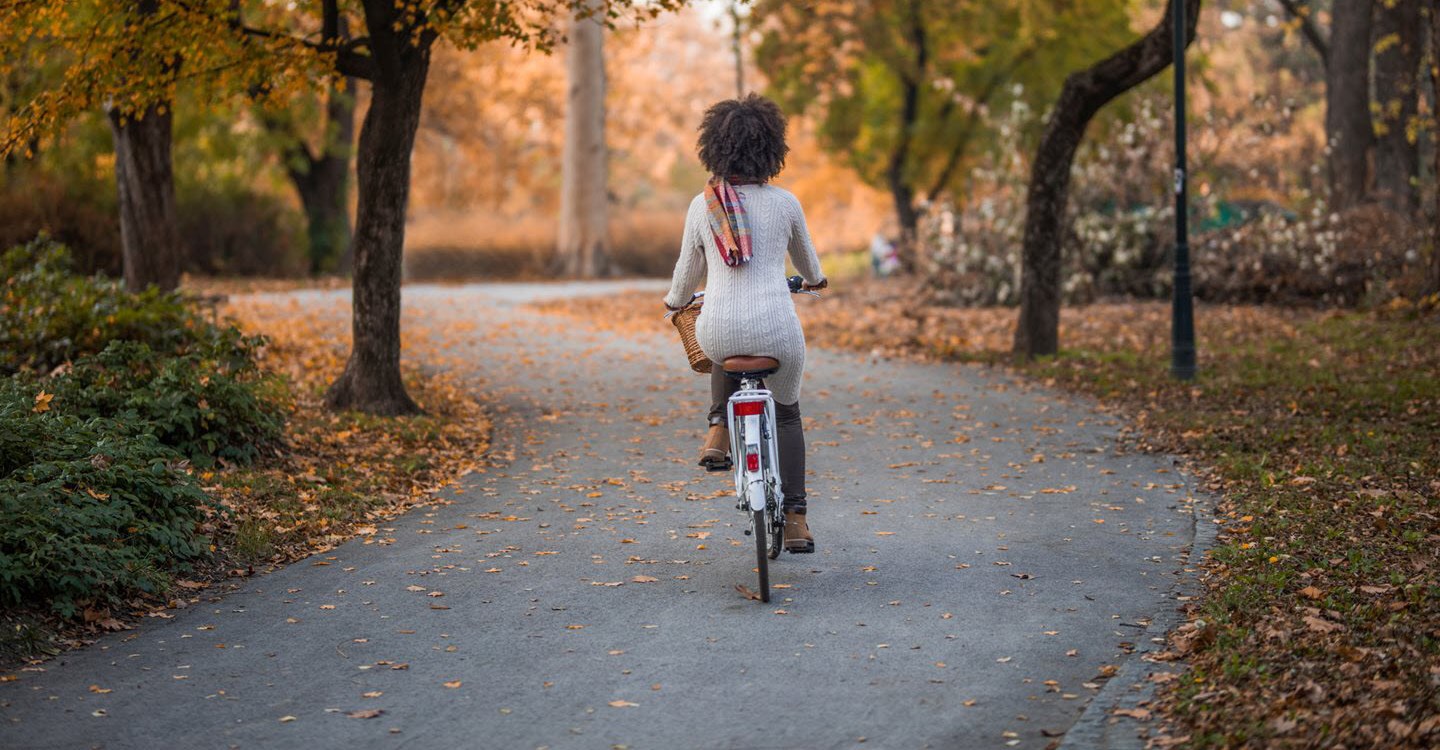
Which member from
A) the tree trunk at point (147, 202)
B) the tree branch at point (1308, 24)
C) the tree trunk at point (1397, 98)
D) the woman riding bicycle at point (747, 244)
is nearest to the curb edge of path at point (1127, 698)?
the woman riding bicycle at point (747, 244)

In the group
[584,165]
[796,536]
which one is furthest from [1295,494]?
[584,165]

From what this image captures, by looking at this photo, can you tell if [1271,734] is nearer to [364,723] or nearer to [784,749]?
[784,749]

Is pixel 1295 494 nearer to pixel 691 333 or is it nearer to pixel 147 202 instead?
pixel 691 333

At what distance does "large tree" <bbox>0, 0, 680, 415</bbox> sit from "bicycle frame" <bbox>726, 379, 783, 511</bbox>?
16.7 feet

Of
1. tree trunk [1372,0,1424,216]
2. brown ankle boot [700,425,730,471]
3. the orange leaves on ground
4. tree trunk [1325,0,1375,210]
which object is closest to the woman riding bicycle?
brown ankle boot [700,425,730,471]

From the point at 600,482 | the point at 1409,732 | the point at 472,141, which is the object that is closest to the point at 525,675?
the point at 1409,732

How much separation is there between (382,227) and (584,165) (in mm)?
25966

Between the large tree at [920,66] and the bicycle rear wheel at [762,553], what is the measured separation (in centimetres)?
2480

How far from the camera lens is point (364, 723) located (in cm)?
518

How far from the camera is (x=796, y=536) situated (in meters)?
7.23

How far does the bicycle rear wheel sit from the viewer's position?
650cm

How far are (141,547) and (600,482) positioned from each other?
3576mm

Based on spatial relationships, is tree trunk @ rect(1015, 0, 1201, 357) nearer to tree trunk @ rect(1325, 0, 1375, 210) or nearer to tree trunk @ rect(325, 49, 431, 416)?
tree trunk @ rect(325, 49, 431, 416)

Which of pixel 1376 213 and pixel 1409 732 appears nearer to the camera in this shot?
pixel 1409 732
